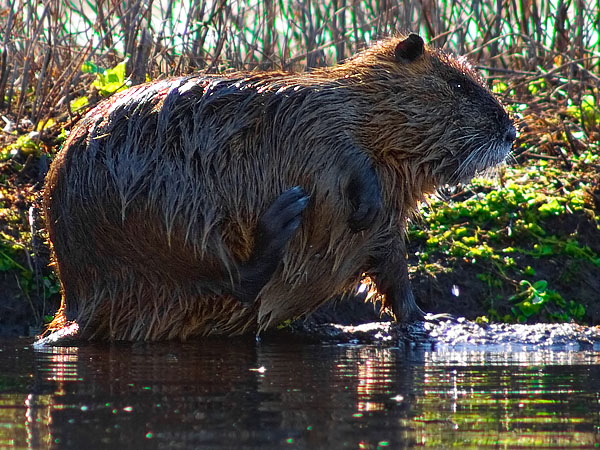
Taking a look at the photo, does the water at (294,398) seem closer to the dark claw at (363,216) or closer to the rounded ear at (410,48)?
the dark claw at (363,216)

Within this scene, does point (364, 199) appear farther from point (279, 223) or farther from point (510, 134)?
point (510, 134)

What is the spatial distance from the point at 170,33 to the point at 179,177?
7.92 feet

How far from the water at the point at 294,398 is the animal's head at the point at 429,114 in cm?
84

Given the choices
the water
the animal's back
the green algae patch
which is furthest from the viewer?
the green algae patch

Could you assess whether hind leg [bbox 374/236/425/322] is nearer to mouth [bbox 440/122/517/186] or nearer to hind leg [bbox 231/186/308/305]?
mouth [bbox 440/122/517/186]

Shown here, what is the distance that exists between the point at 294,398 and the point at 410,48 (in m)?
A: 1.98

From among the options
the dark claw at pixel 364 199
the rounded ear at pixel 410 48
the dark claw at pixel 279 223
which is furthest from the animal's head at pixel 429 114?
the dark claw at pixel 279 223

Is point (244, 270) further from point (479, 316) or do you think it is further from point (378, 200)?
point (479, 316)

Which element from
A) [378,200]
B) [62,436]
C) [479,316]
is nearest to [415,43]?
[378,200]

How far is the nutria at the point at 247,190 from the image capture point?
373 centimetres

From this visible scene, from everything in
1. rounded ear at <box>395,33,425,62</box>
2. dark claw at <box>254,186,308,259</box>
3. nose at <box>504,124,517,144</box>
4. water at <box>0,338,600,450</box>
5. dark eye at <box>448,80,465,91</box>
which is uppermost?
rounded ear at <box>395,33,425,62</box>

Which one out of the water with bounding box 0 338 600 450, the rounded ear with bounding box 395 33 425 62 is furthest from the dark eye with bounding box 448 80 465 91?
the water with bounding box 0 338 600 450

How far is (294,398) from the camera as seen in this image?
103 inches

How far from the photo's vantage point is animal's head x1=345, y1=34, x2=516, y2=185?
4105mm
